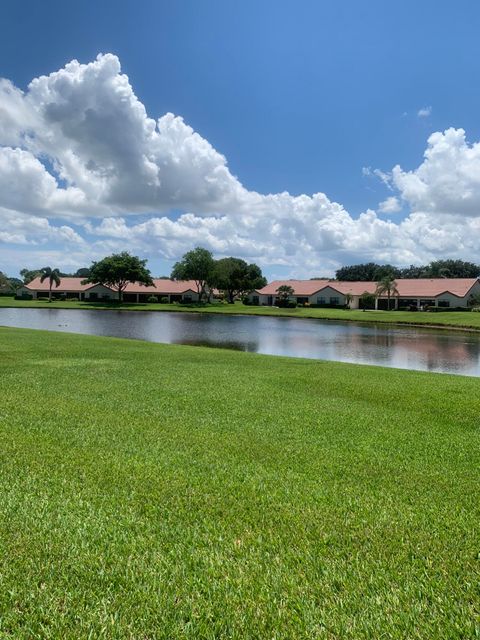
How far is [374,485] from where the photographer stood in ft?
17.0

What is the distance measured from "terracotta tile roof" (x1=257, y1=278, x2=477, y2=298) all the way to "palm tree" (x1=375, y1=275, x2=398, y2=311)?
5.95ft

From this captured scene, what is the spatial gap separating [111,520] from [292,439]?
3.38 metres

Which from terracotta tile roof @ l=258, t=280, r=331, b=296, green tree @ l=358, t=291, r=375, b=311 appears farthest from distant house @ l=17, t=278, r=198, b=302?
green tree @ l=358, t=291, r=375, b=311

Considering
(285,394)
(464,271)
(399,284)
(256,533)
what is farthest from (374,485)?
(464,271)

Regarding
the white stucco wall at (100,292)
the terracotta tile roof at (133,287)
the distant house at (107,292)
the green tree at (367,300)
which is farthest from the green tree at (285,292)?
the white stucco wall at (100,292)

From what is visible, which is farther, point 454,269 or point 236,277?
point 454,269

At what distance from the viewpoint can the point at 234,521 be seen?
13.9 ft

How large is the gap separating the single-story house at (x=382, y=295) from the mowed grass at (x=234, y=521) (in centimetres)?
7123

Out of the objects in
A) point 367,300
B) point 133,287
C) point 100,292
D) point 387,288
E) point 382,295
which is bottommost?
point 367,300

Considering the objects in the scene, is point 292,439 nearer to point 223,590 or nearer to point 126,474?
point 126,474

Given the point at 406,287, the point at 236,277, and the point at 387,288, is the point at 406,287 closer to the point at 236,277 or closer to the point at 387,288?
the point at 387,288

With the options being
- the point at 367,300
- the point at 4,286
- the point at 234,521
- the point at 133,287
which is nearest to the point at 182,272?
the point at 133,287

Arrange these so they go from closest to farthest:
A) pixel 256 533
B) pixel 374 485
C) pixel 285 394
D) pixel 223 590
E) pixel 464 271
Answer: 1. pixel 223 590
2. pixel 256 533
3. pixel 374 485
4. pixel 285 394
5. pixel 464 271

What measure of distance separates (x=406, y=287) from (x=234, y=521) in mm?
82773
